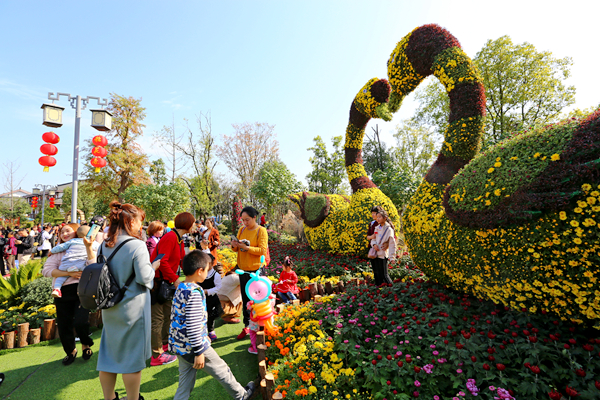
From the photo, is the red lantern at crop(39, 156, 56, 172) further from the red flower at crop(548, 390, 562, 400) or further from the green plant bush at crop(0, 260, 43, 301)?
the red flower at crop(548, 390, 562, 400)

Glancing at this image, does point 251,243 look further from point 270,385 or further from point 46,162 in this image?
point 46,162

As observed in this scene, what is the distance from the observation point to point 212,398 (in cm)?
260

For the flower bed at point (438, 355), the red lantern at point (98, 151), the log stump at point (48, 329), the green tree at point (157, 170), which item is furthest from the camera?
the green tree at point (157, 170)

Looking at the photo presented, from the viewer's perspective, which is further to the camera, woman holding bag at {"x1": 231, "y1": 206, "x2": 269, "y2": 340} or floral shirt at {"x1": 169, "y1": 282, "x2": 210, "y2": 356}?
woman holding bag at {"x1": 231, "y1": 206, "x2": 269, "y2": 340}

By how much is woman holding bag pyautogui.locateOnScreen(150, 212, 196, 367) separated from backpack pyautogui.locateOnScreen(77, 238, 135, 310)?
89cm

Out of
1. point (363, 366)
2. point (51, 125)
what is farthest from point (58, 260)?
point (51, 125)

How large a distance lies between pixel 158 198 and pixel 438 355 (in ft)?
47.6

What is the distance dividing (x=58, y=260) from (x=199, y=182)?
723 inches

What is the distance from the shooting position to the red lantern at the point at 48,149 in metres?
6.13

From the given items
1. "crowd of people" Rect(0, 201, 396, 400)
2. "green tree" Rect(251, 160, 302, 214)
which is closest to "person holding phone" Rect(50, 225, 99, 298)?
"crowd of people" Rect(0, 201, 396, 400)

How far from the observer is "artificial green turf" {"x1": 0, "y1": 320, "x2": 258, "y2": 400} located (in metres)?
2.67

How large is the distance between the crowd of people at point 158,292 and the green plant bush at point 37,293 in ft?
6.51

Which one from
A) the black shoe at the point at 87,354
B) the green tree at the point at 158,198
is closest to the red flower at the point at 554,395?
the black shoe at the point at 87,354

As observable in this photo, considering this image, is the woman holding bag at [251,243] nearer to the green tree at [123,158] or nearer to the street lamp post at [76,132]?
the street lamp post at [76,132]
